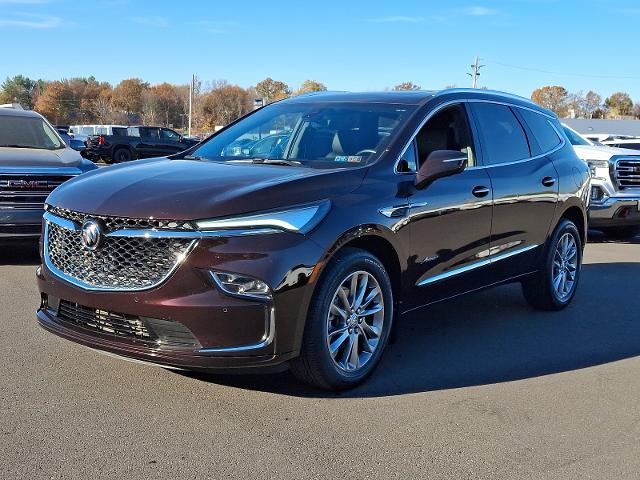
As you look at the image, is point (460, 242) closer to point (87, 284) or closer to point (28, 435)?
point (87, 284)

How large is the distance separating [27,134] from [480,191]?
22.1ft

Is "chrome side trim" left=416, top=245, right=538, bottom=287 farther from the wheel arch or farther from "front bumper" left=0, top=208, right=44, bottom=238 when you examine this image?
"front bumper" left=0, top=208, right=44, bottom=238

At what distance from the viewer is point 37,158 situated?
8305 millimetres

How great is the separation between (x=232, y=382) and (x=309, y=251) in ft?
3.63

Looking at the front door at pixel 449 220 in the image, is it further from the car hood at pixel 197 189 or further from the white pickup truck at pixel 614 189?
the white pickup truck at pixel 614 189

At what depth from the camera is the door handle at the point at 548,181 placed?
20.2 ft

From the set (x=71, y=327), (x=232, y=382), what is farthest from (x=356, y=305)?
(x=71, y=327)

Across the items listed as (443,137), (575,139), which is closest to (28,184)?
(443,137)

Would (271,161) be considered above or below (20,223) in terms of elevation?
above

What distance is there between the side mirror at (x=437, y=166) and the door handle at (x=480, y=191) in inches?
21.0

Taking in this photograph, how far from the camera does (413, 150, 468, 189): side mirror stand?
464cm

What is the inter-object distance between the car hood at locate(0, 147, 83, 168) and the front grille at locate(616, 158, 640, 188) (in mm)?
8165

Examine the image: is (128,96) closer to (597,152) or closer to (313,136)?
(597,152)

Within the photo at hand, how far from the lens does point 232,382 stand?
4.40 meters
